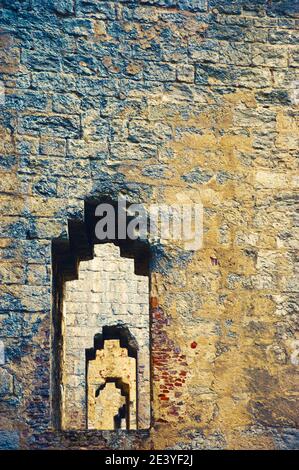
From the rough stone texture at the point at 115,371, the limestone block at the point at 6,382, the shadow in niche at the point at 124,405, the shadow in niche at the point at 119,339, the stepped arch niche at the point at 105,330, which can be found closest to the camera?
the limestone block at the point at 6,382

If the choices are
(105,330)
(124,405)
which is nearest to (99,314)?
(105,330)

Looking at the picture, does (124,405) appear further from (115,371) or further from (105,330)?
(105,330)

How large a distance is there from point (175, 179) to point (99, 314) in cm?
572

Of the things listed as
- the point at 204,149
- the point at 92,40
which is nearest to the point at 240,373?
the point at 204,149

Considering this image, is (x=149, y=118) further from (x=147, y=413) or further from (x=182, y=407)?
(x=147, y=413)

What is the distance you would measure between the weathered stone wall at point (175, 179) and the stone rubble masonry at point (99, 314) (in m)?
5.38

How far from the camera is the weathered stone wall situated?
21.6ft

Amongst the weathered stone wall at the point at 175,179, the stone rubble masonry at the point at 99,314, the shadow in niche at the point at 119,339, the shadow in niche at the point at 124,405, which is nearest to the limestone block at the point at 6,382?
the weathered stone wall at the point at 175,179

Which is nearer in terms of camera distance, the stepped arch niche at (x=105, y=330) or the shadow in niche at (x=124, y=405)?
the stepped arch niche at (x=105, y=330)

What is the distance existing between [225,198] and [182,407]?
147cm

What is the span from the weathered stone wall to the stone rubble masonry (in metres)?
5.38

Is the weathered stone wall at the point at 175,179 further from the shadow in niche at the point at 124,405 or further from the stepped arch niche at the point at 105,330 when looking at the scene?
the shadow in niche at the point at 124,405

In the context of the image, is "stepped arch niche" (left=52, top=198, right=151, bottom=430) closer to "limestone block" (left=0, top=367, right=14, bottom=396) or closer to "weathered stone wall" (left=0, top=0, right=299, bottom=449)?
"weathered stone wall" (left=0, top=0, right=299, bottom=449)

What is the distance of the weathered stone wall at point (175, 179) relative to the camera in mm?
6590
